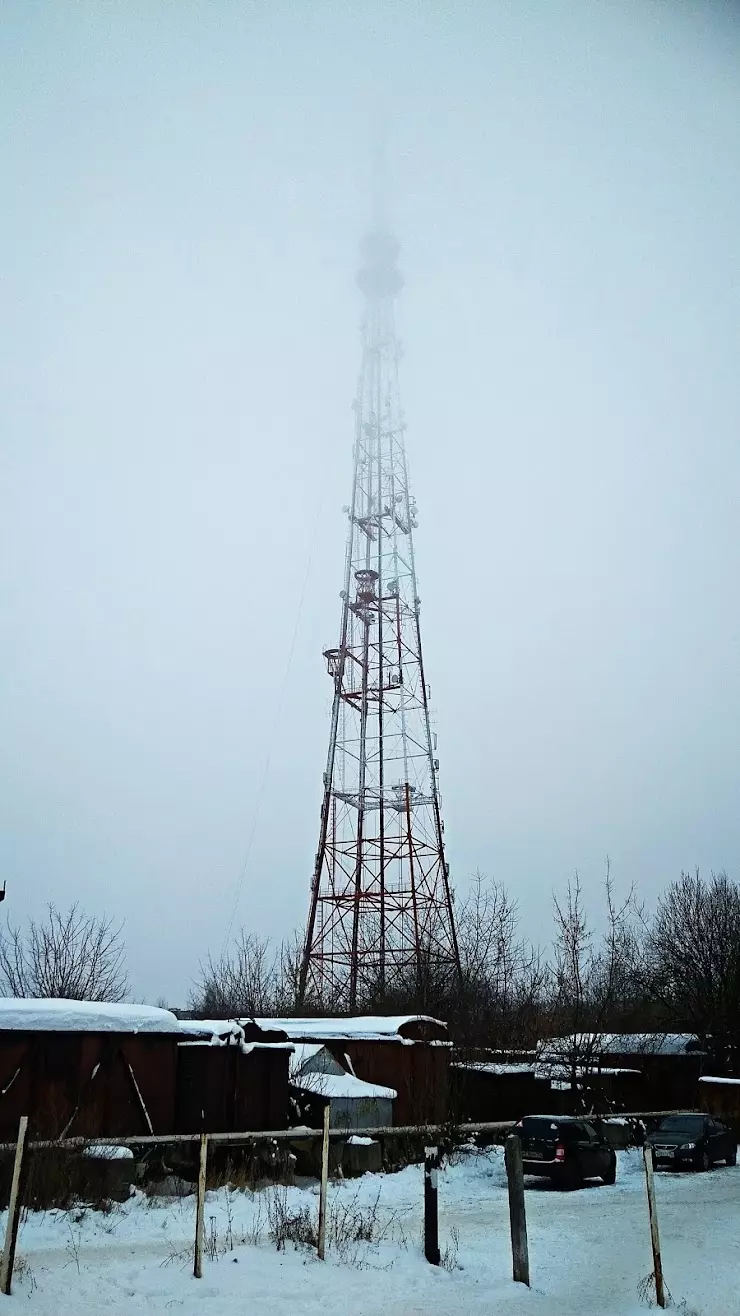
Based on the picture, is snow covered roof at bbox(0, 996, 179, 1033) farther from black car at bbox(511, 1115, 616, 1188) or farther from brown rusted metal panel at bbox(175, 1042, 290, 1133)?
black car at bbox(511, 1115, 616, 1188)

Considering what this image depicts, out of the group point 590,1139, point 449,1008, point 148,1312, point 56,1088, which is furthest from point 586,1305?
point 449,1008

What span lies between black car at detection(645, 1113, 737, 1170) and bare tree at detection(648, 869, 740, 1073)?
9.98 m

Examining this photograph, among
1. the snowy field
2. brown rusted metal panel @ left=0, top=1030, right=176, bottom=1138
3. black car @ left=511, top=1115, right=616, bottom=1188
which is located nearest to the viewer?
the snowy field

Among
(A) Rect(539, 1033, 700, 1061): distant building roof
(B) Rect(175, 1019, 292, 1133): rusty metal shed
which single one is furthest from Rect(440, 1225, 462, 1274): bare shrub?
(A) Rect(539, 1033, 700, 1061): distant building roof

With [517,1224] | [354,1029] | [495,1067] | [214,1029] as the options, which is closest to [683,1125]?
[495,1067]

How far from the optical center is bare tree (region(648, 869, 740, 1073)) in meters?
33.6

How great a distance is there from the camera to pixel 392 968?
30.9 metres

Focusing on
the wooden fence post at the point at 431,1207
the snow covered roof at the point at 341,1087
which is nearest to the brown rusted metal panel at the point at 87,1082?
the snow covered roof at the point at 341,1087

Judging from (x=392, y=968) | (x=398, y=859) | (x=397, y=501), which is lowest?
(x=392, y=968)

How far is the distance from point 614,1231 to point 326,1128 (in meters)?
5.40

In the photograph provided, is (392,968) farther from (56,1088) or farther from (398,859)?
(56,1088)

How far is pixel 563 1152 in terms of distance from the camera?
61.5ft

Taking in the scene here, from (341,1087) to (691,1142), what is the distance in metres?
7.76

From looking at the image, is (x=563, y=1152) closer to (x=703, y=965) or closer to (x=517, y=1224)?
(x=517, y=1224)
